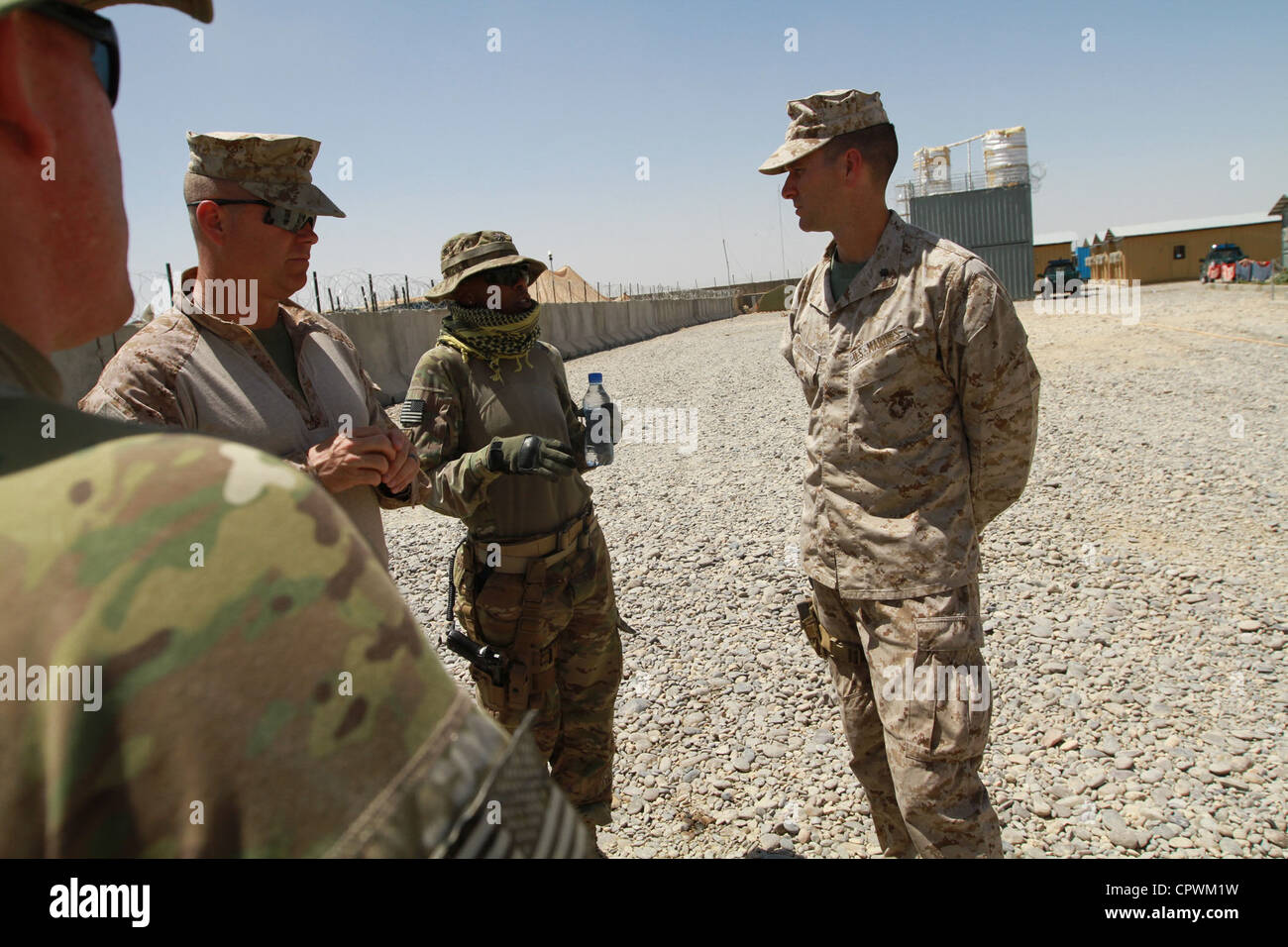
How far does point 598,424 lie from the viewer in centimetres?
339

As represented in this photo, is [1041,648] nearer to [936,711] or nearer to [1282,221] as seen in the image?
[936,711]

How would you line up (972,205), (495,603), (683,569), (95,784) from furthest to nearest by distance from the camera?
(972,205)
(683,569)
(495,603)
(95,784)

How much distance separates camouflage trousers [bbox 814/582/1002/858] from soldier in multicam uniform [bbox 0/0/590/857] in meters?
2.12

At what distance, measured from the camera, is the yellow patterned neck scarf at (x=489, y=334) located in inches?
133

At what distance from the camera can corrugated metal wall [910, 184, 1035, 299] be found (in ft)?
119

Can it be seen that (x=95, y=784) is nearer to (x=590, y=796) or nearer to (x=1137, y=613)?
(x=590, y=796)

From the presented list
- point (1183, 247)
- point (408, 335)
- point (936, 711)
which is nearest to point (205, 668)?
point (936, 711)

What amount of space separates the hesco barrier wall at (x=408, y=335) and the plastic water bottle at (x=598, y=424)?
1893 mm

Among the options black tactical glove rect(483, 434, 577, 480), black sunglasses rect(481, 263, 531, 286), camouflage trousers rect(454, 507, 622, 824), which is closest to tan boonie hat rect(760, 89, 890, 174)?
black sunglasses rect(481, 263, 531, 286)

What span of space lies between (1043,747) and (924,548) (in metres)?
1.86

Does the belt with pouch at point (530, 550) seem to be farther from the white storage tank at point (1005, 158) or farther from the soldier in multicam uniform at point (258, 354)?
the white storage tank at point (1005, 158)

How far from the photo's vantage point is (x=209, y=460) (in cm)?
66

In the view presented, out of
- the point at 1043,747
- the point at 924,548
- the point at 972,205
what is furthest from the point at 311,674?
the point at 972,205

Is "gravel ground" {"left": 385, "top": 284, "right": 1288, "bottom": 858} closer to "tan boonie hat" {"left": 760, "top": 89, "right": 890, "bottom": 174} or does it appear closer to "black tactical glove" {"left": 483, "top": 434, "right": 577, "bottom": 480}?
"black tactical glove" {"left": 483, "top": 434, "right": 577, "bottom": 480}
